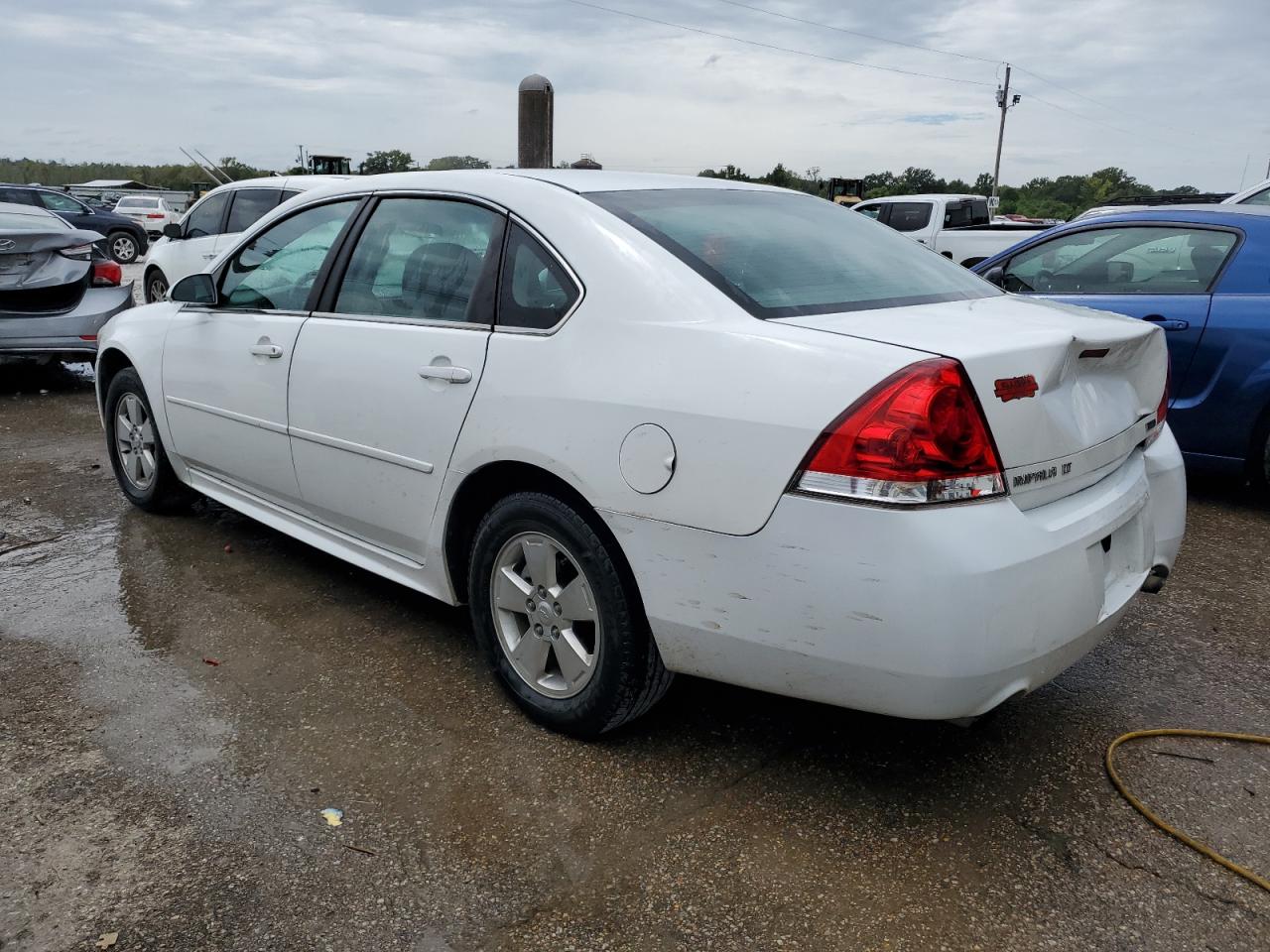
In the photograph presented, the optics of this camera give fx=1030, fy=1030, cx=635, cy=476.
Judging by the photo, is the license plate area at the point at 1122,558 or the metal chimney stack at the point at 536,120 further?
the metal chimney stack at the point at 536,120

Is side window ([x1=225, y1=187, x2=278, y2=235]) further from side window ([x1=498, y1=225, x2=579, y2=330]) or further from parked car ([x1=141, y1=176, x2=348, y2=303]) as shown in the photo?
side window ([x1=498, y1=225, x2=579, y2=330])

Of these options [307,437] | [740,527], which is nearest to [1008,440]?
[740,527]

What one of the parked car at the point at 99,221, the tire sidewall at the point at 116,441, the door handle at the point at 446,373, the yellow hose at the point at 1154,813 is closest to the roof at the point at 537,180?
the door handle at the point at 446,373

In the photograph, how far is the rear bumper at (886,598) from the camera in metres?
2.13

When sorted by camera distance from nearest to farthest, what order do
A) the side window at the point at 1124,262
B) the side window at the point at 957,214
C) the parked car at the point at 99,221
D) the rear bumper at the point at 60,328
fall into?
the side window at the point at 1124,262 < the rear bumper at the point at 60,328 < the side window at the point at 957,214 < the parked car at the point at 99,221

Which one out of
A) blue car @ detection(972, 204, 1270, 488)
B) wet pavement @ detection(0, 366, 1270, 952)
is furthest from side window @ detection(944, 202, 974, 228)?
wet pavement @ detection(0, 366, 1270, 952)

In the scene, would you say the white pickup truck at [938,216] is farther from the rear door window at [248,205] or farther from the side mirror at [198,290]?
the side mirror at [198,290]

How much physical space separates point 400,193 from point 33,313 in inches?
221

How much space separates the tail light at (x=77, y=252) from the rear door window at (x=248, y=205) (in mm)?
2101

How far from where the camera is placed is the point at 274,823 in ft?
8.21

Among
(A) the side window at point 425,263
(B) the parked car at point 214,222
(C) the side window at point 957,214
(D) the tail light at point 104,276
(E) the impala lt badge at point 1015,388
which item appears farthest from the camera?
(C) the side window at point 957,214

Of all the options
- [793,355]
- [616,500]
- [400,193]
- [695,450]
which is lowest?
[616,500]

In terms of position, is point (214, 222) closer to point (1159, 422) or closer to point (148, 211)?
point (1159, 422)

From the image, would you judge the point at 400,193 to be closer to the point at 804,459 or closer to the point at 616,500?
the point at 616,500
